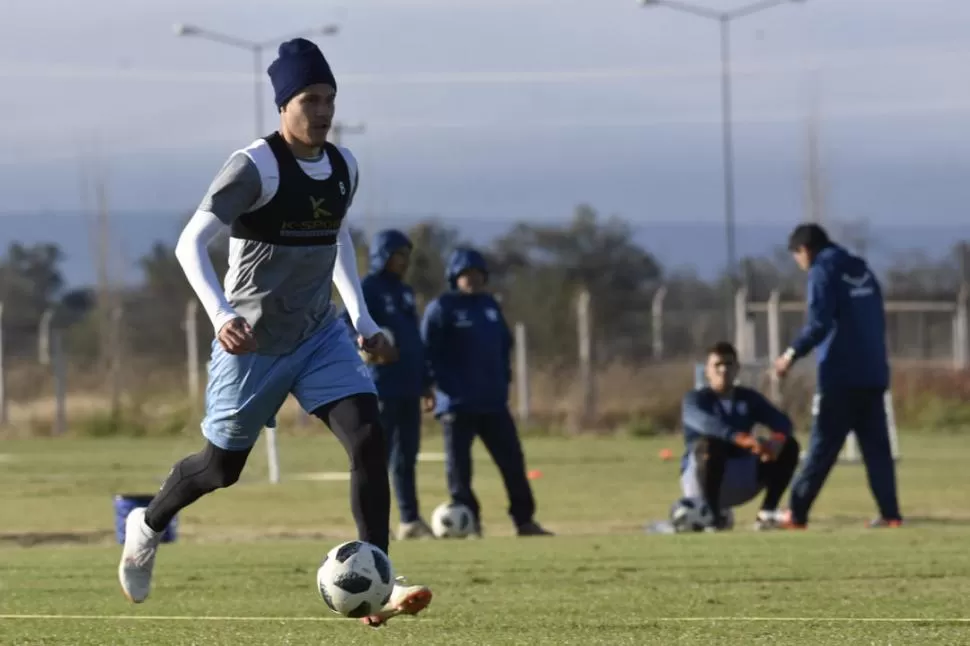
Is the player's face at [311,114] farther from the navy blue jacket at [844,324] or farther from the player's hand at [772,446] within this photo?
the player's hand at [772,446]

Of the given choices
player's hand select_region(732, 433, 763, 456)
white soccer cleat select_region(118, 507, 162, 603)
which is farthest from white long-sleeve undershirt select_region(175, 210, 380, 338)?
player's hand select_region(732, 433, 763, 456)

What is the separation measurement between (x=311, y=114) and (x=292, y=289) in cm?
68

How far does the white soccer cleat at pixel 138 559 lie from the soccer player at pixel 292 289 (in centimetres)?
45

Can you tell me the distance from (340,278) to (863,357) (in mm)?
7001

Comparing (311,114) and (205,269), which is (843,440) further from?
(205,269)

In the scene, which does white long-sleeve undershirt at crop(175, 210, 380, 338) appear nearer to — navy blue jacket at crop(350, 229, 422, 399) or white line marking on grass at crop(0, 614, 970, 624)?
white line marking on grass at crop(0, 614, 970, 624)

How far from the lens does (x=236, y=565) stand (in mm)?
11781

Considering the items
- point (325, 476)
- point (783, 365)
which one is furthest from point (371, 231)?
point (783, 365)

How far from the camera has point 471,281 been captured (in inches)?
592

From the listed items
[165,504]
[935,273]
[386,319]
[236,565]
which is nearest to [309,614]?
[165,504]

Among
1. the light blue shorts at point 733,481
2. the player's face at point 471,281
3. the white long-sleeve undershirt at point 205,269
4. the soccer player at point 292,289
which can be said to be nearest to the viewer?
the white long-sleeve undershirt at point 205,269

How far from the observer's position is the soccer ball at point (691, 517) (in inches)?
570

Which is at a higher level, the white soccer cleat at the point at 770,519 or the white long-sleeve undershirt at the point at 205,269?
the white long-sleeve undershirt at the point at 205,269

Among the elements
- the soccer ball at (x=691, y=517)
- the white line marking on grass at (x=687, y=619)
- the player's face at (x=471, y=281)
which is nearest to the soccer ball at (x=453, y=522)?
the soccer ball at (x=691, y=517)
